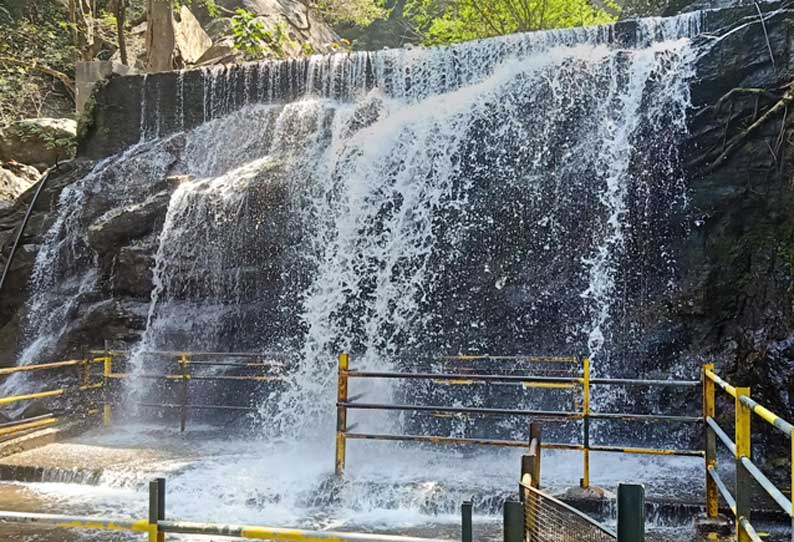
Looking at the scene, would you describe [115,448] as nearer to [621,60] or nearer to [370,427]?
[370,427]

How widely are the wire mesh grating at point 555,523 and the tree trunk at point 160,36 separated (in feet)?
64.0

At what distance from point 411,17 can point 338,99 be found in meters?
19.2

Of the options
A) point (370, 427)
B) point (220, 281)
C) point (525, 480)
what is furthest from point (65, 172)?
point (525, 480)

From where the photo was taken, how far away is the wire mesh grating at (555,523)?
2.38 metres

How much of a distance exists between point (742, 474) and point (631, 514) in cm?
175

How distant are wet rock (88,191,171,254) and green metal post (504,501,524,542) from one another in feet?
38.2

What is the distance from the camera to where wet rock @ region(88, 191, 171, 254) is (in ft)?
41.2

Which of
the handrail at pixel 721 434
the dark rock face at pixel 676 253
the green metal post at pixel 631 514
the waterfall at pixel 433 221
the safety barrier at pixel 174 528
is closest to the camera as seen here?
the green metal post at pixel 631 514

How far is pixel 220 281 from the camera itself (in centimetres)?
1202

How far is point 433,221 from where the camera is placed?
1113 centimetres

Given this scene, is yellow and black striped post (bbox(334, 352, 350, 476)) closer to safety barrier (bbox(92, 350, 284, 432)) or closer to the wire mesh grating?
safety barrier (bbox(92, 350, 284, 432))

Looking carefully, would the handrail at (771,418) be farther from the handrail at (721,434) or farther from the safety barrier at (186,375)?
the safety barrier at (186,375)

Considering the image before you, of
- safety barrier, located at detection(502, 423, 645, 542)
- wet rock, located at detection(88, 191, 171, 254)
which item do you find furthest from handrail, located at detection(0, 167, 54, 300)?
safety barrier, located at detection(502, 423, 645, 542)

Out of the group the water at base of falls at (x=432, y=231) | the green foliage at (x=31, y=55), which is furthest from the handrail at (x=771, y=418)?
the green foliage at (x=31, y=55)
